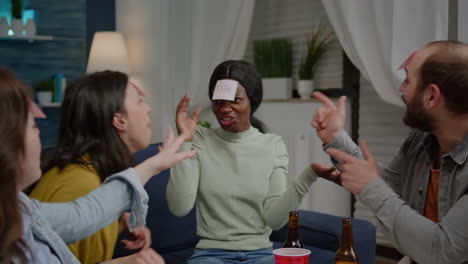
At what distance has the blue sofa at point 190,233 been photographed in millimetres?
2328

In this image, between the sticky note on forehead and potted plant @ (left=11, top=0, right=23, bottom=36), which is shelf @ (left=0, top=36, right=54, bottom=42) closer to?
potted plant @ (left=11, top=0, right=23, bottom=36)

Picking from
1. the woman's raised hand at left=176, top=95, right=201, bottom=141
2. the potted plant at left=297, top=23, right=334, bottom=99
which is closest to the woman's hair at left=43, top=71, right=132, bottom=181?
the woman's raised hand at left=176, top=95, right=201, bottom=141

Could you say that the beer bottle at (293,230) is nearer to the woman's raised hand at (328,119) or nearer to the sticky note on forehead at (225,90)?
the woman's raised hand at (328,119)

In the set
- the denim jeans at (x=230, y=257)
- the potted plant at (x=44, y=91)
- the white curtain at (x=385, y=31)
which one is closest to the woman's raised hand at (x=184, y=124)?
the denim jeans at (x=230, y=257)

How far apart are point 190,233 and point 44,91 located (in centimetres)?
245

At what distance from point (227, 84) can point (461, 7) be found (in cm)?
160

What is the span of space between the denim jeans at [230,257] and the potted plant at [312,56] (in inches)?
74.3

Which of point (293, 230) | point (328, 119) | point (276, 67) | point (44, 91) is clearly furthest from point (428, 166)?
point (44, 91)

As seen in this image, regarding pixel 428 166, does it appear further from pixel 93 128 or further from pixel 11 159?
pixel 11 159

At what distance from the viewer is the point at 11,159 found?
1.11 meters

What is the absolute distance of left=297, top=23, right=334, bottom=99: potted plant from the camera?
3654 mm

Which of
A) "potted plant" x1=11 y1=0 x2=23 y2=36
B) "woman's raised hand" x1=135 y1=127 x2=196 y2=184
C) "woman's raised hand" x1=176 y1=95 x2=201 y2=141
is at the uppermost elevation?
"potted plant" x1=11 y1=0 x2=23 y2=36

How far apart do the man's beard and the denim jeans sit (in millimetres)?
699

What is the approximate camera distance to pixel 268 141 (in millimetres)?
2135
